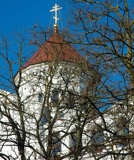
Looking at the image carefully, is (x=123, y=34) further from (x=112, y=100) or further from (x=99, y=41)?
(x=112, y=100)

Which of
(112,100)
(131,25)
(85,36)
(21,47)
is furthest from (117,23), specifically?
(21,47)

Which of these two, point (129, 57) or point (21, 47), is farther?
point (21, 47)

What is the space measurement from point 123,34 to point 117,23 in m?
0.44

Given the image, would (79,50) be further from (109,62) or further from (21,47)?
(21,47)

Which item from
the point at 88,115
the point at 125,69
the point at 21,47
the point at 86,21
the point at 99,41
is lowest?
the point at 88,115

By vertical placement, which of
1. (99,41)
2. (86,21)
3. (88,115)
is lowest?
(88,115)

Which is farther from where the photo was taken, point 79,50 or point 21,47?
point 21,47

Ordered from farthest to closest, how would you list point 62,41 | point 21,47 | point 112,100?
1. point 21,47
2. point 62,41
3. point 112,100

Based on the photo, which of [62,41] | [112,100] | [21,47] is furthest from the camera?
[21,47]

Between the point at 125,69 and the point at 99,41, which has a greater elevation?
the point at 99,41

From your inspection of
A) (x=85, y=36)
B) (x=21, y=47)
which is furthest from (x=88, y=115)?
(x=21, y=47)

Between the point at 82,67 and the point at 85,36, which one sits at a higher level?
the point at 85,36

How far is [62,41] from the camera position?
32.0 feet

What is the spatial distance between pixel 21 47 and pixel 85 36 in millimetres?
6928
